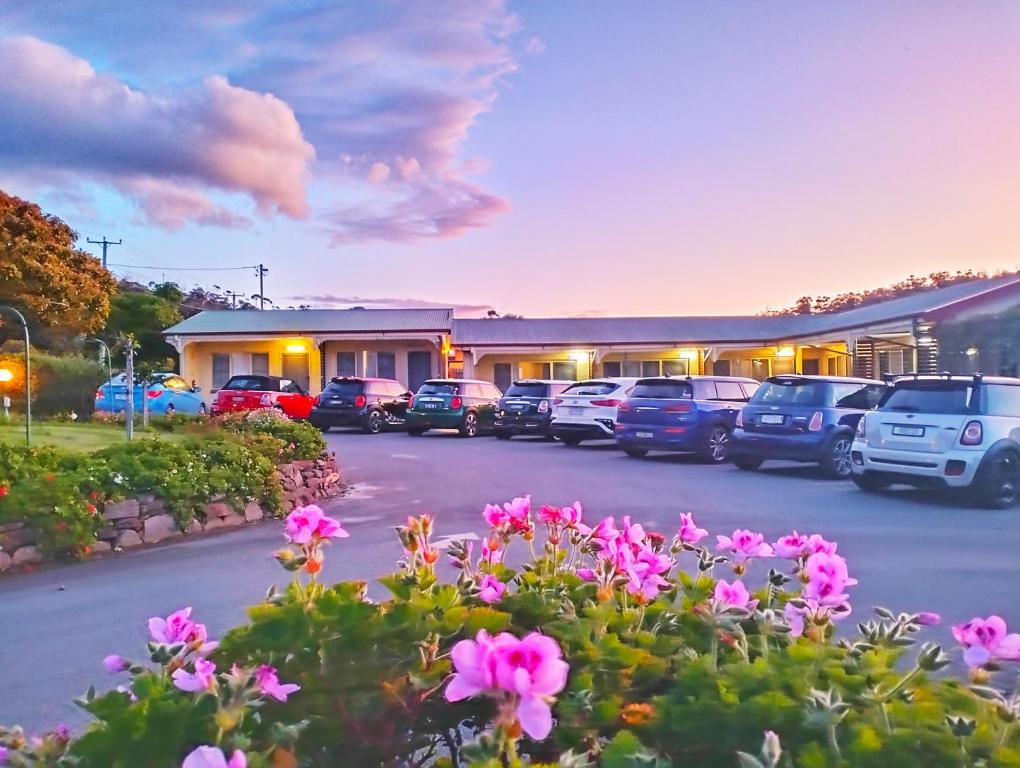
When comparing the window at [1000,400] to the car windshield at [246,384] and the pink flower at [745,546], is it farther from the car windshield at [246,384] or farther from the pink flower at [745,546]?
the car windshield at [246,384]

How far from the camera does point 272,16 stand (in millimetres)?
7457

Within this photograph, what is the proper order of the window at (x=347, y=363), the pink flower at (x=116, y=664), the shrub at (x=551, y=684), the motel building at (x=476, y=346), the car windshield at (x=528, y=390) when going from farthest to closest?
the window at (x=347, y=363)
the motel building at (x=476, y=346)
the car windshield at (x=528, y=390)
the pink flower at (x=116, y=664)
the shrub at (x=551, y=684)

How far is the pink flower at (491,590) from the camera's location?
2375mm

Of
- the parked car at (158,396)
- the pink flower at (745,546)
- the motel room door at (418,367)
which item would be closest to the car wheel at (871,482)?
the pink flower at (745,546)

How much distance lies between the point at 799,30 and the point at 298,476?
8471 millimetres

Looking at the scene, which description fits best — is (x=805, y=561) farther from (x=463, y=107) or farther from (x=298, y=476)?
(x=463, y=107)

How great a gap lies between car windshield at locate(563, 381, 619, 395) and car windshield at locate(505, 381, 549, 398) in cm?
147

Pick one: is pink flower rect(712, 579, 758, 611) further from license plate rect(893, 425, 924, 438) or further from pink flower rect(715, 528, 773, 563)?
license plate rect(893, 425, 924, 438)

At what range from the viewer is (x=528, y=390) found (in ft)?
71.1

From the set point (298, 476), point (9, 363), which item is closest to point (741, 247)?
point (298, 476)

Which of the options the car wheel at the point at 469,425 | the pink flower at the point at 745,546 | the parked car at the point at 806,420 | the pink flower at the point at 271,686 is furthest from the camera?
the car wheel at the point at 469,425

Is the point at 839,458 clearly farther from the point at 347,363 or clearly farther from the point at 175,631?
the point at 347,363

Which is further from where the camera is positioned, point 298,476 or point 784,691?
point 298,476

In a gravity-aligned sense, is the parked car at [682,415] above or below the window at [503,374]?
below
